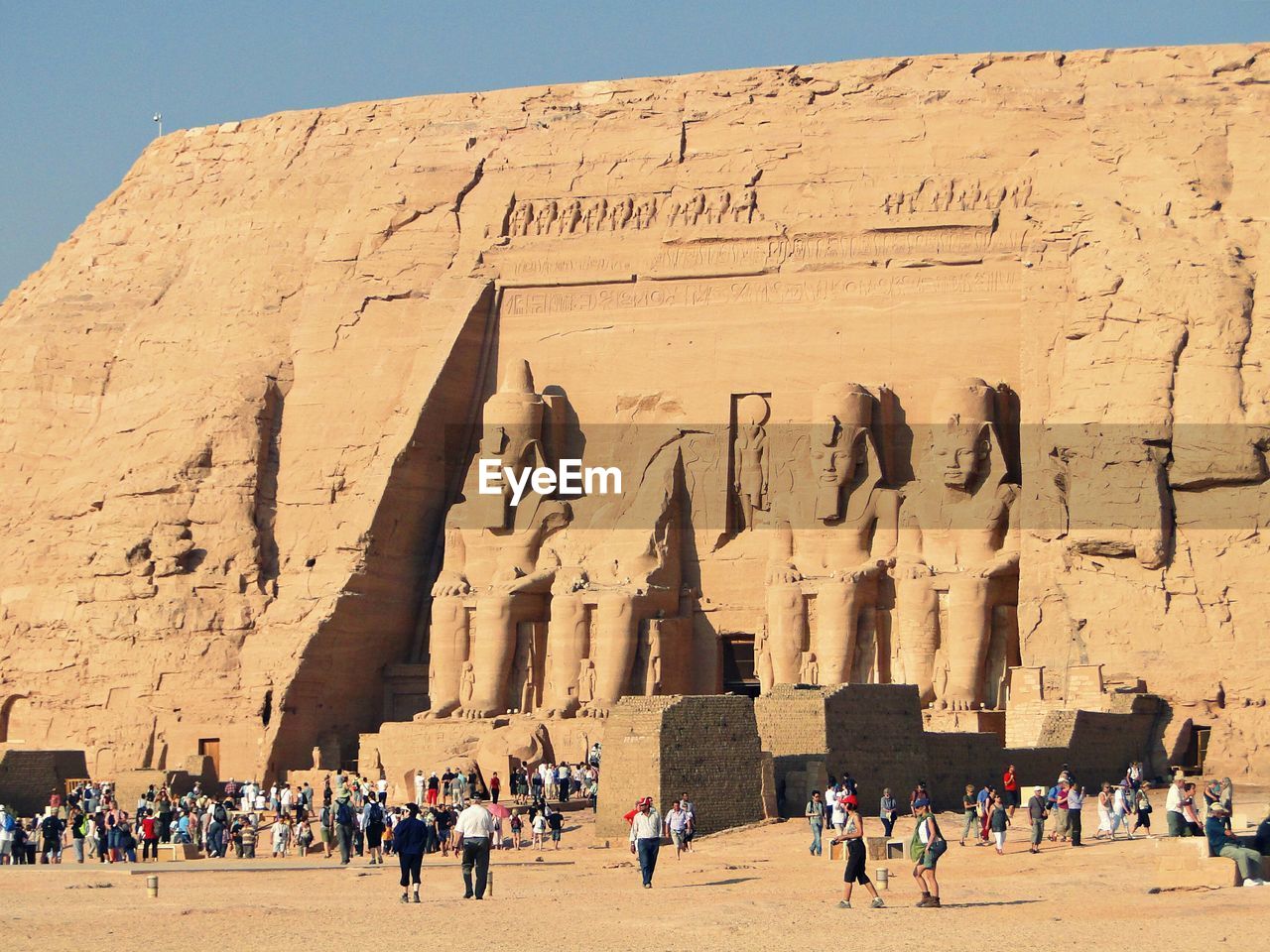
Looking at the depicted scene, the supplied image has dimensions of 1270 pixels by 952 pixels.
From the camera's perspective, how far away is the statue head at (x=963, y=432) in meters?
29.9

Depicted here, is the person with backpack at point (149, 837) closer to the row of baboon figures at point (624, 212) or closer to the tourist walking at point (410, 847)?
the tourist walking at point (410, 847)

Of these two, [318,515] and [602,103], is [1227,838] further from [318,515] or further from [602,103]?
[602,103]

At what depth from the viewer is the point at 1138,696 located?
26.4 m

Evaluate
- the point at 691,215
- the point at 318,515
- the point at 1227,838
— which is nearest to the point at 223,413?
the point at 318,515

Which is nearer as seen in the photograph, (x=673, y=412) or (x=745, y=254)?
(x=673, y=412)

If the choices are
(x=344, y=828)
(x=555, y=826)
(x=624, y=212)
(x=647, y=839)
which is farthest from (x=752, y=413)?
(x=647, y=839)

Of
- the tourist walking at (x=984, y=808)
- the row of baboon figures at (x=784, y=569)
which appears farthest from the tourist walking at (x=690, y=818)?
the row of baboon figures at (x=784, y=569)

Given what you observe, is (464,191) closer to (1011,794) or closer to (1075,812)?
(1011,794)

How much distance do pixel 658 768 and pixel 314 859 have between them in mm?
3823

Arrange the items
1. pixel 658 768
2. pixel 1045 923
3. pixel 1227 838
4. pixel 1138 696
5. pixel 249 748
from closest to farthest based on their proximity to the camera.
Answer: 1. pixel 1045 923
2. pixel 1227 838
3. pixel 658 768
4. pixel 1138 696
5. pixel 249 748

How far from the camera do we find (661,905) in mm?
19156

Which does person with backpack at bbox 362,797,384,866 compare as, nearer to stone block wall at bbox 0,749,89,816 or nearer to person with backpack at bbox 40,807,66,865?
person with backpack at bbox 40,807,66,865

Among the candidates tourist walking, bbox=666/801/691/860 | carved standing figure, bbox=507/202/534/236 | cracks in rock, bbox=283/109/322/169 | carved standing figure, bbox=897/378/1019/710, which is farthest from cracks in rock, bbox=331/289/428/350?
tourist walking, bbox=666/801/691/860

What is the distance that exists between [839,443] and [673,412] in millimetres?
2643
